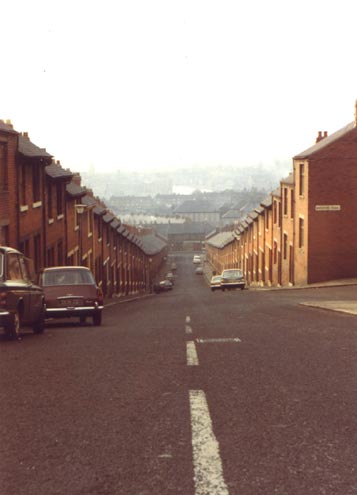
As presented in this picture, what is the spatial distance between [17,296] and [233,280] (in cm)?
3828

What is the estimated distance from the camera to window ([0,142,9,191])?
21781 mm

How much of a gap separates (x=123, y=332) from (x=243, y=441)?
863cm

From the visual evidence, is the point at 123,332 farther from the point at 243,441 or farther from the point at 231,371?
the point at 243,441

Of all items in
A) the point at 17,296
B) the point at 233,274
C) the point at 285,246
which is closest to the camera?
the point at 17,296

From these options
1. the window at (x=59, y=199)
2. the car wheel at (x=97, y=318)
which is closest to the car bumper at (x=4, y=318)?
the car wheel at (x=97, y=318)

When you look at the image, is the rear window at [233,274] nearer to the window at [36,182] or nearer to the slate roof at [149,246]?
the window at [36,182]

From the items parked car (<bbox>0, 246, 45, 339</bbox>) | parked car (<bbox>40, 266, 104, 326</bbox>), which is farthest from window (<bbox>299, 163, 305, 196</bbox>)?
parked car (<bbox>0, 246, 45, 339</bbox>)

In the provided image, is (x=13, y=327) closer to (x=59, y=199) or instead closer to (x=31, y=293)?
(x=31, y=293)

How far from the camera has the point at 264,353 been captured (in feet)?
30.1

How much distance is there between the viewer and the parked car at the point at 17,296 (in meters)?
11.8

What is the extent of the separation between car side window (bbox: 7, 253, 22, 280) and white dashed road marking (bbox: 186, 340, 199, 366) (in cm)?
382

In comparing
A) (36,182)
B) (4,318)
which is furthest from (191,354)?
(36,182)

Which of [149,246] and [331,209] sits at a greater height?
[331,209]

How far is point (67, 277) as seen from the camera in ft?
57.3
